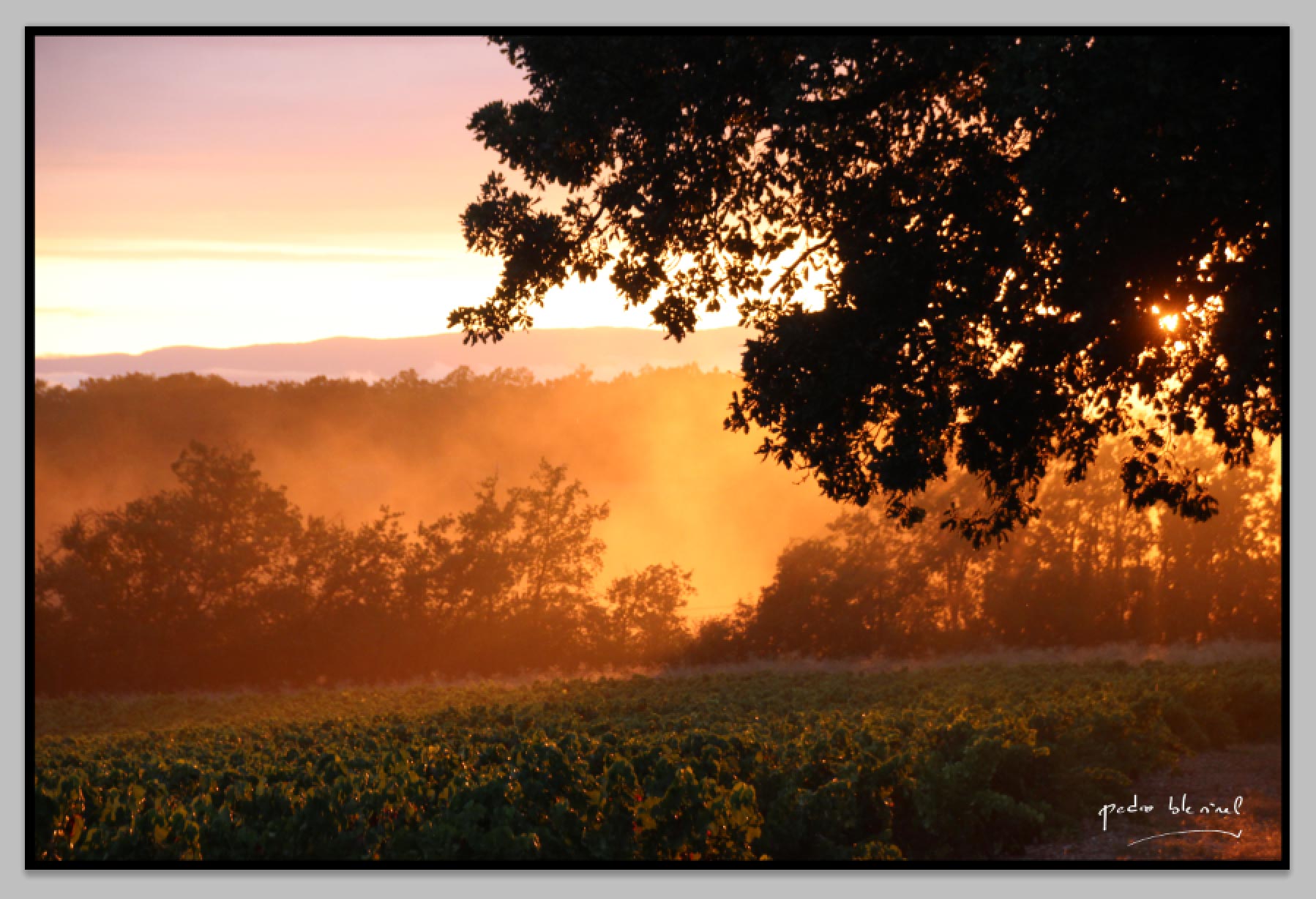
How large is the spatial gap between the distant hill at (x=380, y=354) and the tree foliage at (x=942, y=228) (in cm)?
87

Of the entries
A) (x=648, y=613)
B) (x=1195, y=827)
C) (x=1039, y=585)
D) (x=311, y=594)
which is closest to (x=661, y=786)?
(x=1195, y=827)

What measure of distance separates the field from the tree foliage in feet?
6.66

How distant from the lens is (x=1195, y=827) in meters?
7.52

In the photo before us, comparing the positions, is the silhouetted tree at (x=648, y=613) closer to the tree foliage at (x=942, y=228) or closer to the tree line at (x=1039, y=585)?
the tree line at (x=1039, y=585)

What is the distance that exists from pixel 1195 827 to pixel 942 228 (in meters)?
4.63

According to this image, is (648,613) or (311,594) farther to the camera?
(648,613)

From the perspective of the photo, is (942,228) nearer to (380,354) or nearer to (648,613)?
(380,354)

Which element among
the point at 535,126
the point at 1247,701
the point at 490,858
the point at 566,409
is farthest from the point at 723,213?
the point at 566,409

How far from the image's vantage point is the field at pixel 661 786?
23.5 ft

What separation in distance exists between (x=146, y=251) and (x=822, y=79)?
566 centimetres

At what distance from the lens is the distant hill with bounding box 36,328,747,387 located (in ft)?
31.2

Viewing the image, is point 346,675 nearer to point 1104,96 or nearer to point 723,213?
point 723,213
